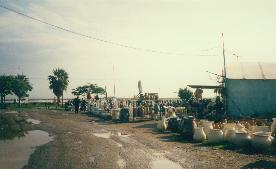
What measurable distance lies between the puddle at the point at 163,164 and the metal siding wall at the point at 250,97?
16434 millimetres

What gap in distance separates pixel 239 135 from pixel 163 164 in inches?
178

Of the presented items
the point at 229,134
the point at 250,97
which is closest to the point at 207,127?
the point at 229,134

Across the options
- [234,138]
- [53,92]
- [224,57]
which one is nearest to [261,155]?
[234,138]

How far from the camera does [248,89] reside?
25.7 metres

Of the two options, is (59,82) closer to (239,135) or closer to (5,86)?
(5,86)

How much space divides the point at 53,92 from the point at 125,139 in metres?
62.3

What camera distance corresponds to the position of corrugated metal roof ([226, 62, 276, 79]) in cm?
2612

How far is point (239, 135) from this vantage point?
12773 millimetres

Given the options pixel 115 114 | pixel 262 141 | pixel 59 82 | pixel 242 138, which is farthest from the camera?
pixel 59 82

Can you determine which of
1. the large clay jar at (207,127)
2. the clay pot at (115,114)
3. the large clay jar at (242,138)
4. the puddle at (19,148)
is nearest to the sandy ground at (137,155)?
the puddle at (19,148)

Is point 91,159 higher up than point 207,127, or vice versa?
point 207,127

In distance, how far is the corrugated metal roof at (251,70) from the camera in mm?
26125

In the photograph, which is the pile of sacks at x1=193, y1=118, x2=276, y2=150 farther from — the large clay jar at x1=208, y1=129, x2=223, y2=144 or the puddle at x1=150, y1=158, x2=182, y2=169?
the puddle at x1=150, y1=158, x2=182, y2=169

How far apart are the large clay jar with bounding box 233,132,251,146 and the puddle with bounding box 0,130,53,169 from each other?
27.1ft
